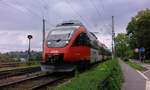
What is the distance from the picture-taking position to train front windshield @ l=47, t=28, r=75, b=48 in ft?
81.5

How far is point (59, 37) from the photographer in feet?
82.6

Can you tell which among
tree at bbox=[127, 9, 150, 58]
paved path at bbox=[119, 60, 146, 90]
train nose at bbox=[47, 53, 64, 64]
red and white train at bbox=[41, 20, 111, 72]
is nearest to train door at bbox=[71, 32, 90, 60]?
red and white train at bbox=[41, 20, 111, 72]

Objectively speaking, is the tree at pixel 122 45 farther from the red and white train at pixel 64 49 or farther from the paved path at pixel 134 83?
the paved path at pixel 134 83

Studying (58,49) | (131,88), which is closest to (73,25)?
(58,49)

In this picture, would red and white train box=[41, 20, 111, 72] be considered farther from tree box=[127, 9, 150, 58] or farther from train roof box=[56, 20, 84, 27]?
tree box=[127, 9, 150, 58]

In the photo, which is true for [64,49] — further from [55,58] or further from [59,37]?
[59,37]

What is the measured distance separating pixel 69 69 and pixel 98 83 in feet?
52.0

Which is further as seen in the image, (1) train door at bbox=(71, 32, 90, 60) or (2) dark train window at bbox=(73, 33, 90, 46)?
(2) dark train window at bbox=(73, 33, 90, 46)

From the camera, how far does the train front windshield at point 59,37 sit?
24.8 metres

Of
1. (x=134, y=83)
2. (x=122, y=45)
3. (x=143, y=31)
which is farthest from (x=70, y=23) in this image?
(x=122, y=45)

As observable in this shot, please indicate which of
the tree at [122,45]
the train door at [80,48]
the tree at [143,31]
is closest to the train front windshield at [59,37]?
the train door at [80,48]

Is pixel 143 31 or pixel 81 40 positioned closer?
pixel 81 40

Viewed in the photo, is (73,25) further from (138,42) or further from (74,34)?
(138,42)

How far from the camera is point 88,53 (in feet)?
94.8
